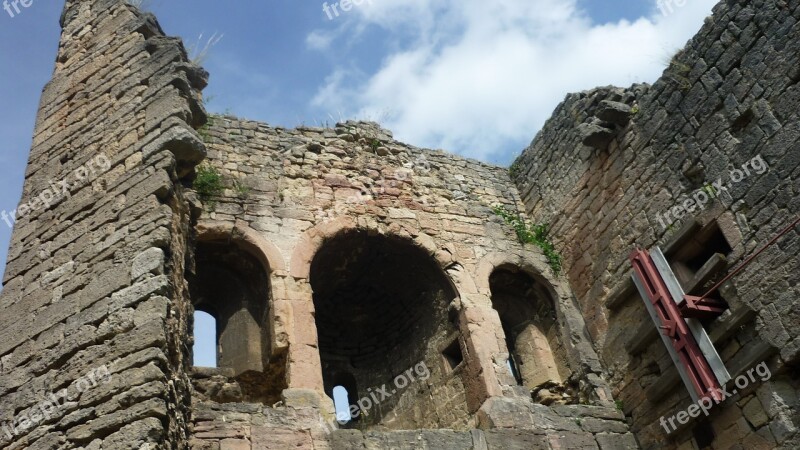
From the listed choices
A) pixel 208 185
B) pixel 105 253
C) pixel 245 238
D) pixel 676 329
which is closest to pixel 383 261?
pixel 245 238

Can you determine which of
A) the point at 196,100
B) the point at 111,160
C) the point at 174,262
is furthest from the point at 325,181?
the point at 174,262

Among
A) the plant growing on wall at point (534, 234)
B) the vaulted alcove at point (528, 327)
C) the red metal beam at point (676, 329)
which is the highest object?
the plant growing on wall at point (534, 234)

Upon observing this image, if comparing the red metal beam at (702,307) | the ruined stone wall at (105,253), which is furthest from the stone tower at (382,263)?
the red metal beam at (702,307)

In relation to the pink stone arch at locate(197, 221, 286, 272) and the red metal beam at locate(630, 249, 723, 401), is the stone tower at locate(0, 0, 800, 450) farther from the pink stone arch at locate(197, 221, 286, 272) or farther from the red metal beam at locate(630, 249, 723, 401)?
the red metal beam at locate(630, 249, 723, 401)

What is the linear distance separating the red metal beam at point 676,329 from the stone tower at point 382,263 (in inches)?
8.2

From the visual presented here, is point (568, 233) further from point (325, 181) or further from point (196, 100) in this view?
point (196, 100)

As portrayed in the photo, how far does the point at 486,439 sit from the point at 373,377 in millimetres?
2829

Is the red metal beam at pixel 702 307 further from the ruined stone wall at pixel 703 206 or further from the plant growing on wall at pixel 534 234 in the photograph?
the plant growing on wall at pixel 534 234

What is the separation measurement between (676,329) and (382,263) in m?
3.78

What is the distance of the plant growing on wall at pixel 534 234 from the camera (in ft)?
33.1

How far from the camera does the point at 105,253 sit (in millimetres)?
5465

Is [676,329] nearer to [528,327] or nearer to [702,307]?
[702,307]

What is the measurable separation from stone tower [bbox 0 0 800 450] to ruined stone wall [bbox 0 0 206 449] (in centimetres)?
2

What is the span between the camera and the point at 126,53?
709 centimetres
